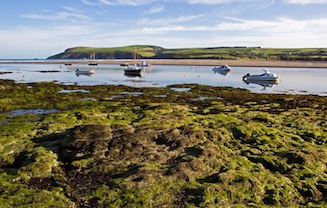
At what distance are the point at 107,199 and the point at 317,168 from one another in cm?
881

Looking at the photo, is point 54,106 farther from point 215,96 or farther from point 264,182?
point 264,182

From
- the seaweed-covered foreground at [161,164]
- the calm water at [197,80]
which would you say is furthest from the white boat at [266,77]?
the seaweed-covered foreground at [161,164]

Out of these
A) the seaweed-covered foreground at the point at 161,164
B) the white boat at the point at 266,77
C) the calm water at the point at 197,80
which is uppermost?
the white boat at the point at 266,77

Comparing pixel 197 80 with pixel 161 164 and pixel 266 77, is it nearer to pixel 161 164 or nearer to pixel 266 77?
pixel 266 77

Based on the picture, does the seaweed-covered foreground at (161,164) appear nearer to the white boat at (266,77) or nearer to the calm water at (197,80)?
the calm water at (197,80)

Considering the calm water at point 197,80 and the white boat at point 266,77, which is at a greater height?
the white boat at point 266,77

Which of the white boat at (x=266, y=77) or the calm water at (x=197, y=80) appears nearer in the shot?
the calm water at (x=197, y=80)

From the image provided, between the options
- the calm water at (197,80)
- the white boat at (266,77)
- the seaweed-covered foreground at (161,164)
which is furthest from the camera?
the white boat at (266,77)

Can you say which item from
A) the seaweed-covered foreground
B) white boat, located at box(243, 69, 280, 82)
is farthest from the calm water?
the seaweed-covered foreground

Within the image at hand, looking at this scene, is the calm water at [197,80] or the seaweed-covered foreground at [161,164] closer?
the seaweed-covered foreground at [161,164]

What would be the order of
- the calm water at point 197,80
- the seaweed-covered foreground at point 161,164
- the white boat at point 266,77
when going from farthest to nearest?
the white boat at point 266,77
the calm water at point 197,80
the seaweed-covered foreground at point 161,164

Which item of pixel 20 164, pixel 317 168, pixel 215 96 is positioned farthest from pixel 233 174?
pixel 215 96

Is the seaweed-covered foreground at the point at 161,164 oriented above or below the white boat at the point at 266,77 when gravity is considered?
below

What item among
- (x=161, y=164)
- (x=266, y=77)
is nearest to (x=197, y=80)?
(x=266, y=77)
